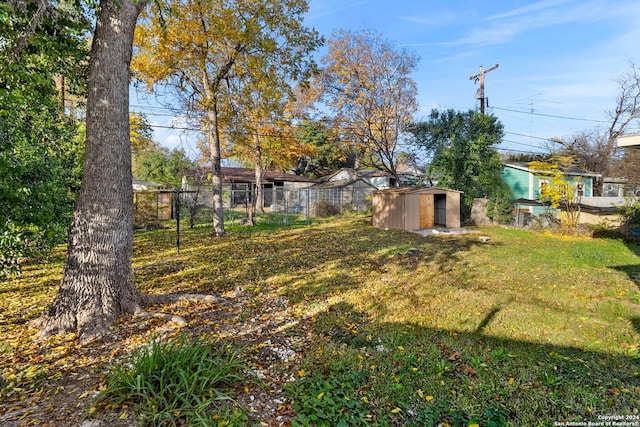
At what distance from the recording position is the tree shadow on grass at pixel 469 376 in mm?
2580

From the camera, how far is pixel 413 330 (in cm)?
417

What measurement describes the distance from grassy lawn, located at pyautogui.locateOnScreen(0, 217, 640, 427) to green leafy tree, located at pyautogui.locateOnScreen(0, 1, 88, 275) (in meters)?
1.14

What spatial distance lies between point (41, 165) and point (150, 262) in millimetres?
3694

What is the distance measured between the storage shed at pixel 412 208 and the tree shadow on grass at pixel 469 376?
1049cm

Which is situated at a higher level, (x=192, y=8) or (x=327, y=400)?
(x=192, y=8)

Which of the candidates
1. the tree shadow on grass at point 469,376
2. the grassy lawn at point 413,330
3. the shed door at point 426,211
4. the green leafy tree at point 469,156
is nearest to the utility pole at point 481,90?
the green leafy tree at point 469,156

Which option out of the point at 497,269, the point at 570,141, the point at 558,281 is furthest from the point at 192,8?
the point at 570,141

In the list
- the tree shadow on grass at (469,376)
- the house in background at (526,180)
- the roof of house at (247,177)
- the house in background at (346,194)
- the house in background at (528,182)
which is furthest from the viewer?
the roof of house at (247,177)

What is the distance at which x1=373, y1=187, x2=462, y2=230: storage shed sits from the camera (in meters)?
14.4

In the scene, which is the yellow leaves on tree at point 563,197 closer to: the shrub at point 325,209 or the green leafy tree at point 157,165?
the shrub at point 325,209

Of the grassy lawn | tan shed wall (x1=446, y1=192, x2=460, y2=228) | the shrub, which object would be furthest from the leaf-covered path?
the shrub

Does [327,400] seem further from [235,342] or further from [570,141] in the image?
[570,141]

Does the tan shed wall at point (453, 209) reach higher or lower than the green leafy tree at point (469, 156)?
lower

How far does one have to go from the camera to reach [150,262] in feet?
25.1
